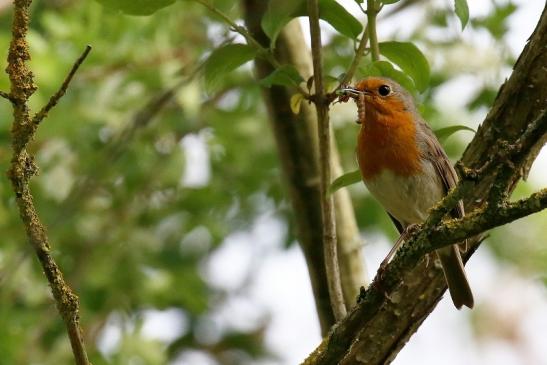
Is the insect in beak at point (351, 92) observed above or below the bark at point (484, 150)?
above

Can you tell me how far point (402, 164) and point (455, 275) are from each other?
649 millimetres

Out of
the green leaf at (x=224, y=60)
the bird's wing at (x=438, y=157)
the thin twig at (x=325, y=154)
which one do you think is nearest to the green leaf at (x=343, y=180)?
the thin twig at (x=325, y=154)

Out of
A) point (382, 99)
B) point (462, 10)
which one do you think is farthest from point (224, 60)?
point (382, 99)

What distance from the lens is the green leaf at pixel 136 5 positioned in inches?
146

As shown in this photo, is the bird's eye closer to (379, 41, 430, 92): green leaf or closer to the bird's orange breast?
the bird's orange breast

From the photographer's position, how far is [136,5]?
3717 mm

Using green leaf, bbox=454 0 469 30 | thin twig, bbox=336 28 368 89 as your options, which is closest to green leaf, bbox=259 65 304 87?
thin twig, bbox=336 28 368 89

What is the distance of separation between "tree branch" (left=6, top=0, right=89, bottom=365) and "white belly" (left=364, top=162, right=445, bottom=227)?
204 centimetres

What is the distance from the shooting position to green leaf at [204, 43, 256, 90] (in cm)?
372

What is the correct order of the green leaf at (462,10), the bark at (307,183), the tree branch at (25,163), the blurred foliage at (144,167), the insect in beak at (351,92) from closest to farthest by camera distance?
the tree branch at (25,163) → the green leaf at (462,10) → the insect in beak at (351,92) → the bark at (307,183) → the blurred foliage at (144,167)

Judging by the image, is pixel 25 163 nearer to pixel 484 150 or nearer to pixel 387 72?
pixel 387 72

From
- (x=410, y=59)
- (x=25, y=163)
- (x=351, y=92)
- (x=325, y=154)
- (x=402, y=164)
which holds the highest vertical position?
(x=351, y=92)

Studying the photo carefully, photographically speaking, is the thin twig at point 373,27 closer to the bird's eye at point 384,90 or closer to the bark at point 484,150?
the bark at point 484,150

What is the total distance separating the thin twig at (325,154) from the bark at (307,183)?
968 mm
